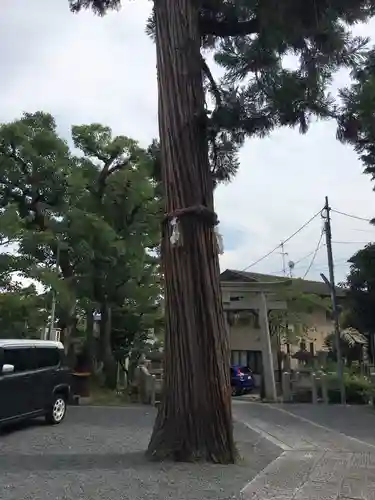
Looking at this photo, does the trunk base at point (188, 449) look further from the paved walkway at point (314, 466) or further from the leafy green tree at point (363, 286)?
the leafy green tree at point (363, 286)

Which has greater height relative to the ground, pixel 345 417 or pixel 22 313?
pixel 22 313

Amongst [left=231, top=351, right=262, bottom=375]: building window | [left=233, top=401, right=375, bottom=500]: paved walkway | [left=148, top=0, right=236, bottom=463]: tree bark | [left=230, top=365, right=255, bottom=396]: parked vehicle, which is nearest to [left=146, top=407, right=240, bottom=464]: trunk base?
[left=148, top=0, right=236, bottom=463]: tree bark

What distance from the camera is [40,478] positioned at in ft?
19.6

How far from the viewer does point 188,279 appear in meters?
7.39

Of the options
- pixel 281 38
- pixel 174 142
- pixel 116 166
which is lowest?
pixel 174 142

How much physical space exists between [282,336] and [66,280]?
16393 mm

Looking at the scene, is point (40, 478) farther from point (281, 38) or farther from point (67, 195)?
point (67, 195)

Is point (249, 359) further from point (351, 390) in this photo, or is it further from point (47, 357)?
Answer: point (47, 357)

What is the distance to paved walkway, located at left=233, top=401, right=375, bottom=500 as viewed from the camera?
559cm

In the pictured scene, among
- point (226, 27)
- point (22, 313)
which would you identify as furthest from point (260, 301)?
point (226, 27)

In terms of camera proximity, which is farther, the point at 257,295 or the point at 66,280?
the point at 257,295

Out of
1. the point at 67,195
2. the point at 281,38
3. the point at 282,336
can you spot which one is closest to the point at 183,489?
the point at 281,38

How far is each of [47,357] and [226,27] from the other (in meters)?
6.83

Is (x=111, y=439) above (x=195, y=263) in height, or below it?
below
